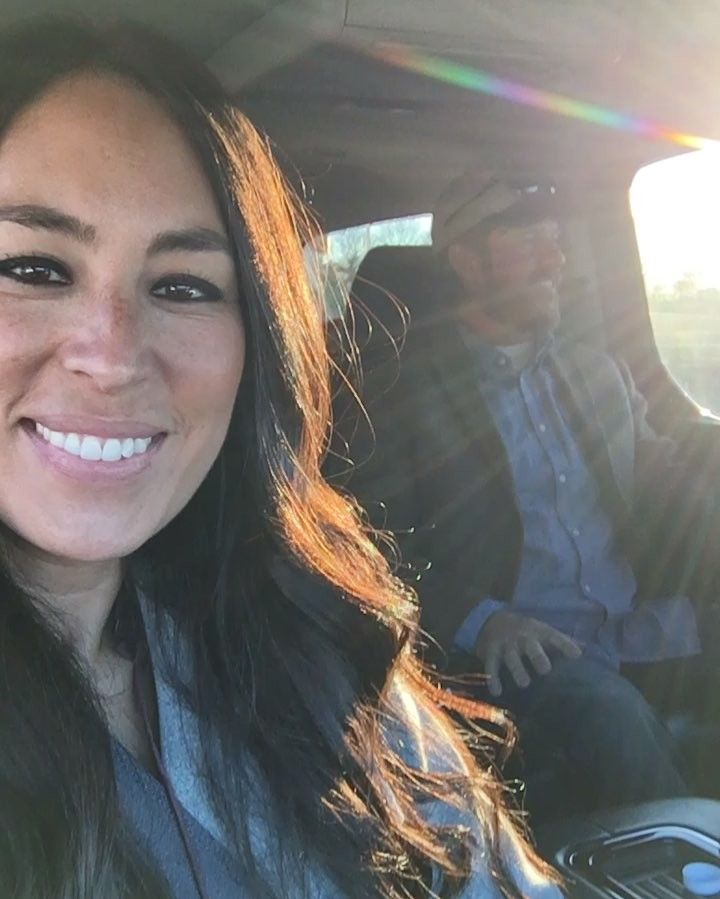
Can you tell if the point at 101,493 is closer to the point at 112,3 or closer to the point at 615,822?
the point at 112,3

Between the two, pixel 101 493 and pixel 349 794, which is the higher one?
pixel 101 493

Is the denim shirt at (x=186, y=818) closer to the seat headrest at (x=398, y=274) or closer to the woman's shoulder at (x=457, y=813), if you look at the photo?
the woman's shoulder at (x=457, y=813)

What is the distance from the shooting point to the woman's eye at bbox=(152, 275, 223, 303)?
1.24m

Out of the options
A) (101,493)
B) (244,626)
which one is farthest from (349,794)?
(101,493)

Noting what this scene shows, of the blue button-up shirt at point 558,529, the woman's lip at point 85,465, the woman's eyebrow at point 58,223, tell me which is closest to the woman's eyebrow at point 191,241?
the woman's eyebrow at point 58,223

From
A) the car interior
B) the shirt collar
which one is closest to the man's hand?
the car interior

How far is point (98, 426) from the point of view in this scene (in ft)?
3.91

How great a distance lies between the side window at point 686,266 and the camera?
2.84 m

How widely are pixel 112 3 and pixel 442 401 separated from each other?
1.45 meters

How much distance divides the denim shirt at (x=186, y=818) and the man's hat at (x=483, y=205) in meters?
1.74

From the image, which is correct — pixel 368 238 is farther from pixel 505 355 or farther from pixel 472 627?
pixel 472 627

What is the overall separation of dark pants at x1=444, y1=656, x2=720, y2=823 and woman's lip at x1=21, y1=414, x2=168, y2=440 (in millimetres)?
1295

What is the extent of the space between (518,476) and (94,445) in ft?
6.00

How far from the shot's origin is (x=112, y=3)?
1498 mm
